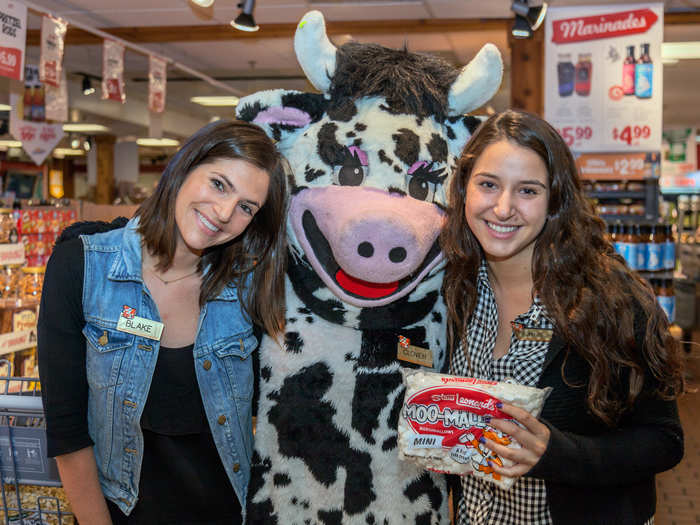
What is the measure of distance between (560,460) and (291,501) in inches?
29.5

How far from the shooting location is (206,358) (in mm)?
1707

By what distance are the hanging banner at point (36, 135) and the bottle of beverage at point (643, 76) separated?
4.84m

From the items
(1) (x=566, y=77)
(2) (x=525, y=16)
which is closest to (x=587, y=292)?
(2) (x=525, y=16)

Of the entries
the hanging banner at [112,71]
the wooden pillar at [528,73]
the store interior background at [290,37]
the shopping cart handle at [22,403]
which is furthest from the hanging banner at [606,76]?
the shopping cart handle at [22,403]

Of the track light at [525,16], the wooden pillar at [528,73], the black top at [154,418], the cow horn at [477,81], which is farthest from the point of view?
the wooden pillar at [528,73]

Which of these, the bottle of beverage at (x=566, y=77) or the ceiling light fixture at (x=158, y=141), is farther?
the ceiling light fixture at (x=158, y=141)

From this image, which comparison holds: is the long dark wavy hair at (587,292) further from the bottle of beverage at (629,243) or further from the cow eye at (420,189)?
the bottle of beverage at (629,243)

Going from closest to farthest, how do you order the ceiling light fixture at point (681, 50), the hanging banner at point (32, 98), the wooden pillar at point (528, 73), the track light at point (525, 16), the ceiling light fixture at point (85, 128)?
1. the track light at point (525, 16)
2. the hanging banner at point (32, 98)
3. the wooden pillar at point (528, 73)
4. the ceiling light fixture at point (681, 50)
5. the ceiling light fixture at point (85, 128)

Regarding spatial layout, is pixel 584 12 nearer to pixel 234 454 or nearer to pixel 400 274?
pixel 400 274

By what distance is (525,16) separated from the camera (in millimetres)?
4508

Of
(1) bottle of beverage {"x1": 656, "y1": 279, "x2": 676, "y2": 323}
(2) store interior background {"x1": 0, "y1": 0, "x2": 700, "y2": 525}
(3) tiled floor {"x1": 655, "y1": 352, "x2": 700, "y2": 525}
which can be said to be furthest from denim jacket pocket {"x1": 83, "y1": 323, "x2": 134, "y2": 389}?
(1) bottle of beverage {"x1": 656, "y1": 279, "x2": 676, "y2": 323}

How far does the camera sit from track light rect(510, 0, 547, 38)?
4.44 meters

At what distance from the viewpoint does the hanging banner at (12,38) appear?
3943 mm

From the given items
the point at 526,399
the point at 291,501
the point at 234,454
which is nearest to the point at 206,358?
the point at 234,454
